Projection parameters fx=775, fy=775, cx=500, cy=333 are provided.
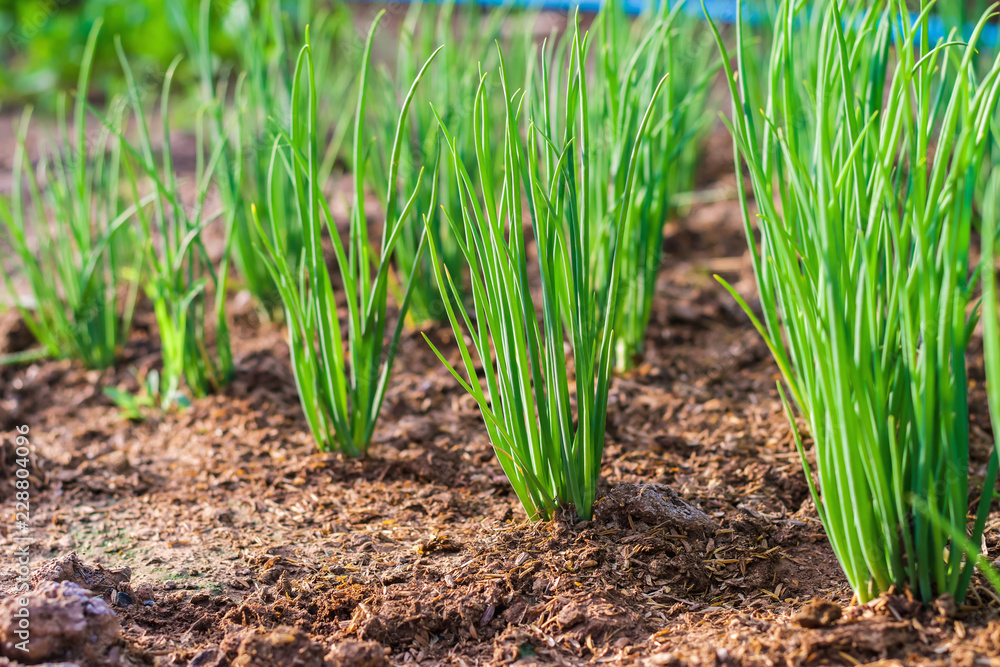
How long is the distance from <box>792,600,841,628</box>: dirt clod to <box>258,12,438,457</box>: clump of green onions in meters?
0.79

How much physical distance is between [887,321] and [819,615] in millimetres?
389

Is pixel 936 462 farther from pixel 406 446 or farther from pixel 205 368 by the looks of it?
pixel 205 368

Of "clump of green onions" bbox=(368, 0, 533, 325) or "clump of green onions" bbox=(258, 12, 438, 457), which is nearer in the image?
"clump of green onions" bbox=(258, 12, 438, 457)

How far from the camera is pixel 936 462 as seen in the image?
958 millimetres

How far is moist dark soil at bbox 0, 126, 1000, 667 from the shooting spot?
101 centimetres

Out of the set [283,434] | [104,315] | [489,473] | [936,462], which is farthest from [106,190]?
[936,462]

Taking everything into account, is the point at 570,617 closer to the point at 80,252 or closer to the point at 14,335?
the point at 80,252

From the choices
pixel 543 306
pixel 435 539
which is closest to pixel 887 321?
pixel 543 306

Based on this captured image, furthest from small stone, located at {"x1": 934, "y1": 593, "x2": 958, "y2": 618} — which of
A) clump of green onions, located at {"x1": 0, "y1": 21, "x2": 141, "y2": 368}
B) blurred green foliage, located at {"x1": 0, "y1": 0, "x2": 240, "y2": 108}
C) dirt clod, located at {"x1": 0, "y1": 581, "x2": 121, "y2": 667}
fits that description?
blurred green foliage, located at {"x1": 0, "y1": 0, "x2": 240, "y2": 108}

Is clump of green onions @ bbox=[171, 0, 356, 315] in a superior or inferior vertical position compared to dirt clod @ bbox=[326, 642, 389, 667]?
superior

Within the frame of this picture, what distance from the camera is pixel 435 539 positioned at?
51.9 inches

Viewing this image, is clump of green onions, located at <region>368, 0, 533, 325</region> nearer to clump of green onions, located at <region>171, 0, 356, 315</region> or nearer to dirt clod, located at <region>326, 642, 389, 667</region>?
clump of green onions, located at <region>171, 0, 356, 315</region>

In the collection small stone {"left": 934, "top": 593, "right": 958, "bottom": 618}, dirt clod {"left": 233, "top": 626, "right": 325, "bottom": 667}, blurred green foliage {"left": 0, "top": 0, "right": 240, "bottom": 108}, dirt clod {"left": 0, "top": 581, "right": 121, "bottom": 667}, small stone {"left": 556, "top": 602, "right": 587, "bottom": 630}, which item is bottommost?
small stone {"left": 556, "top": 602, "right": 587, "bottom": 630}

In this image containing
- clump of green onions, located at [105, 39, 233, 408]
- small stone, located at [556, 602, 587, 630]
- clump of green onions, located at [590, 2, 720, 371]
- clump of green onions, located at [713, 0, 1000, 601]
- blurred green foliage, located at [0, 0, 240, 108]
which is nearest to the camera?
clump of green onions, located at [713, 0, 1000, 601]
